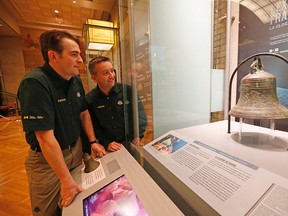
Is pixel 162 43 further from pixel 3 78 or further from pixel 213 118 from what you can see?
pixel 3 78

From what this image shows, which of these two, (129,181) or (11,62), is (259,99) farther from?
(11,62)

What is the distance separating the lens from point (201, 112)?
179 cm

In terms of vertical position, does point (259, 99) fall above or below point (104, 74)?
below

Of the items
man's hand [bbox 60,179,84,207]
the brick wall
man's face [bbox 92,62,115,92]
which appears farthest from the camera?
the brick wall

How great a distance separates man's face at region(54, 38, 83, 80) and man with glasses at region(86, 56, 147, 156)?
0.45 m

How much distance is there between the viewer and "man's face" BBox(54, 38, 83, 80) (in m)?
1.07

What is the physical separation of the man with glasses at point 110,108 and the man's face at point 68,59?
451 millimetres

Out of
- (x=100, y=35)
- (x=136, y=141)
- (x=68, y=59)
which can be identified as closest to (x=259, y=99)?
(x=136, y=141)

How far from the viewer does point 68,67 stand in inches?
43.6

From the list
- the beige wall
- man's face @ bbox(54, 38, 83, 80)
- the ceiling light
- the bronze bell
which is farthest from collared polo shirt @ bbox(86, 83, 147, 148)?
Answer: the beige wall

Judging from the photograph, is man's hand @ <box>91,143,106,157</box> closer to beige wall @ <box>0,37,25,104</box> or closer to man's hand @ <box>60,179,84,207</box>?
man's hand @ <box>60,179,84,207</box>

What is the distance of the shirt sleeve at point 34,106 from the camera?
36.6 inches

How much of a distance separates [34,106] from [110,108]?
2.54 ft

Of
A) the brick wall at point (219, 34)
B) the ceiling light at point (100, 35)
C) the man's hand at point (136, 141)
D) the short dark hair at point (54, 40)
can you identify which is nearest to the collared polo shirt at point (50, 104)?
the short dark hair at point (54, 40)
